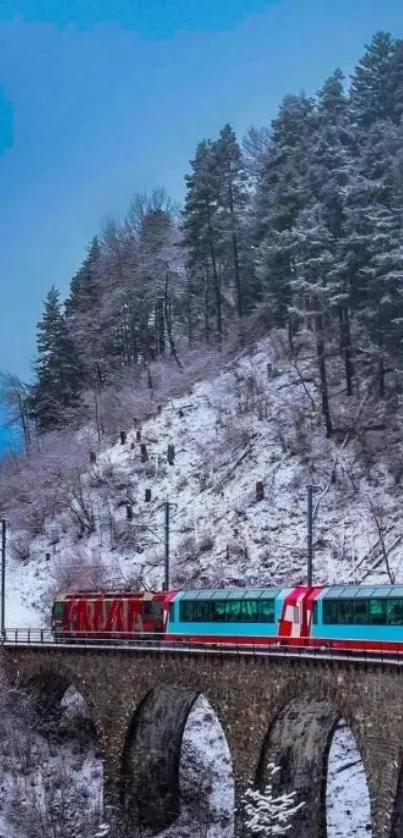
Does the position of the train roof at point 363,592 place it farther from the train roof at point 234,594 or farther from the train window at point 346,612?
the train roof at point 234,594

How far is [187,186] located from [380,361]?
29.5 m

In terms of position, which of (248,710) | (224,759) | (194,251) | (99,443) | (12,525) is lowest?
(224,759)

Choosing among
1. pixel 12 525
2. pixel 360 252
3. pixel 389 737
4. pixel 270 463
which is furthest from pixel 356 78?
pixel 389 737

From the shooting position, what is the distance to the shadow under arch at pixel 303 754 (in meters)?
35.8

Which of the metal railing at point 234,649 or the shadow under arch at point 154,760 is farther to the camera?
the shadow under arch at point 154,760

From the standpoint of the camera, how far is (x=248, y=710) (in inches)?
1430

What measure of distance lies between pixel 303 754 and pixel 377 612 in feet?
18.2

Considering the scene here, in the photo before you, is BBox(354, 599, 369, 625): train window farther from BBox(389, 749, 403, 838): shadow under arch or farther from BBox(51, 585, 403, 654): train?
BBox(389, 749, 403, 838): shadow under arch

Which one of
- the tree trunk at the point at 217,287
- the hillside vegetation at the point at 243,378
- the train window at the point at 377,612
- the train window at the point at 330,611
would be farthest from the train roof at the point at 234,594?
the tree trunk at the point at 217,287

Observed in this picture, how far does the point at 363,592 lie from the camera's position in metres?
37.7

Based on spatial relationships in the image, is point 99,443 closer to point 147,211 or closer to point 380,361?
point 380,361

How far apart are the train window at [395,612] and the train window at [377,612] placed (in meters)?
0.32

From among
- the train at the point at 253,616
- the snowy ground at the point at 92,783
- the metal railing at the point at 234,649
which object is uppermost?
the train at the point at 253,616

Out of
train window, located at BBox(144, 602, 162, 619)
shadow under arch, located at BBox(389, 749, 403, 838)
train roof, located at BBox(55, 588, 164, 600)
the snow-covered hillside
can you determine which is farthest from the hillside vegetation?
shadow under arch, located at BBox(389, 749, 403, 838)
